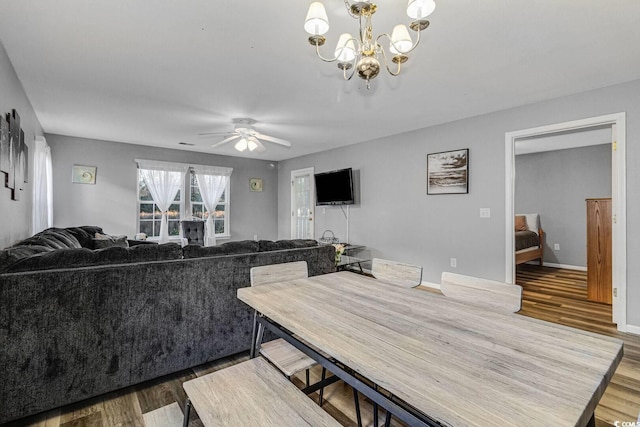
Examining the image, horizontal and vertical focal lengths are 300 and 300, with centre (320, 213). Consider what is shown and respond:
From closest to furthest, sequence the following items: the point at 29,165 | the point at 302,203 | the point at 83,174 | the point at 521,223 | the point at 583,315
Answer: the point at 583,315
the point at 29,165
the point at 83,174
the point at 521,223
the point at 302,203

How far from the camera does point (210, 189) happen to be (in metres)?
6.41

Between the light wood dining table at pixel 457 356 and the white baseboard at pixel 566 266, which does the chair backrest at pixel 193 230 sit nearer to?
the light wood dining table at pixel 457 356

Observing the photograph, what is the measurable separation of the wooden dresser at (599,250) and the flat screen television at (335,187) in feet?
10.9

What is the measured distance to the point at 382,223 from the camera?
5059 mm

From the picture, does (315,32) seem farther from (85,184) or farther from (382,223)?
(85,184)

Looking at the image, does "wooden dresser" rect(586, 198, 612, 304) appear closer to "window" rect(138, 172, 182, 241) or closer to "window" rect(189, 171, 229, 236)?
"window" rect(189, 171, 229, 236)

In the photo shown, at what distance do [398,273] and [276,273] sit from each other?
0.80 meters

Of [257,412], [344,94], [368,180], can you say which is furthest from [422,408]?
[368,180]

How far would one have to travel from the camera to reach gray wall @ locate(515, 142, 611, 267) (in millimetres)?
5512

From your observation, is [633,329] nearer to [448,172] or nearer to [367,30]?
[448,172]

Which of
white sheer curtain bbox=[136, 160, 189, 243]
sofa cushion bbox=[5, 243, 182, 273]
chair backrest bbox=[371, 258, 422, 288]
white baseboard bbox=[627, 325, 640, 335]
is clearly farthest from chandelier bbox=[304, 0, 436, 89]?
white sheer curtain bbox=[136, 160, 189, 243]

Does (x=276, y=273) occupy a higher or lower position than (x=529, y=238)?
higher

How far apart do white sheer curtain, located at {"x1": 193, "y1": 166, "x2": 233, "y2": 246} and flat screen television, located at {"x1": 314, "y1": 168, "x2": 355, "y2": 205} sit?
6.97ft

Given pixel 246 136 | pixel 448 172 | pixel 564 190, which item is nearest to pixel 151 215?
pixel 246 136
